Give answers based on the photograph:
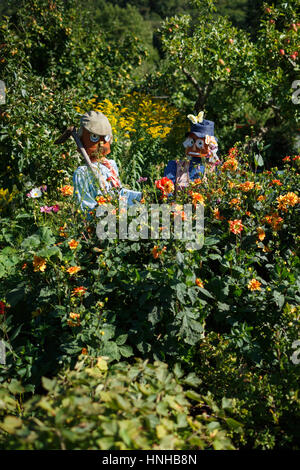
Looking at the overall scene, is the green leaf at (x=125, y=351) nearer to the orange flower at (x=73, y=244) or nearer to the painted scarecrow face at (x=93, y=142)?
the orange flower at (x=73, y=244)

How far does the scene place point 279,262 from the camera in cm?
223

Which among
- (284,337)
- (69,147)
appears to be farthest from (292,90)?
(284,337)

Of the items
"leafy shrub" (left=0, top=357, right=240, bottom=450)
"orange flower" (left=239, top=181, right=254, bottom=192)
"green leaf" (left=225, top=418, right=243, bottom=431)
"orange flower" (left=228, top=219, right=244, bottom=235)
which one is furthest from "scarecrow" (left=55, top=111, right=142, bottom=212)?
"green leaf" (left=225, top=418, right=243, bottom=431)

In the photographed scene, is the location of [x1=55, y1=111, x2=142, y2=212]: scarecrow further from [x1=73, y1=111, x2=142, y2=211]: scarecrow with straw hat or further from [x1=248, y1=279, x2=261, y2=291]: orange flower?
[x1=248, y1=279, x2=261, y2=291]: orange flower

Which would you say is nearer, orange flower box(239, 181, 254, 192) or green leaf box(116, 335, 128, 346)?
green leaf box(116, 335, 128, 346)

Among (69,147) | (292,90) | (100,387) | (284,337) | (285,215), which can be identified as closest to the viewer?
(100,387)

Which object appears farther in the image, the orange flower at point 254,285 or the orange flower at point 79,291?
the orange flower at point 254,285

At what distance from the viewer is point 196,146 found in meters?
4.05

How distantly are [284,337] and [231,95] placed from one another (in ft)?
20.2

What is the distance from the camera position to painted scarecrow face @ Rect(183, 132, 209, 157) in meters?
4.01

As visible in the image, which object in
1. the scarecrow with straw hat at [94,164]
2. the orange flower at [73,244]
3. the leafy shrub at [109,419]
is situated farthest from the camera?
the scarecrow with straw hat at [94,164]

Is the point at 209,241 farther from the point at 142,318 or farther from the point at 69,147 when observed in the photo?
the point at 69,147

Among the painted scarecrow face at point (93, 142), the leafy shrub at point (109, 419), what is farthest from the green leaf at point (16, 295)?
the painted scarecrow face at point (93, 142)

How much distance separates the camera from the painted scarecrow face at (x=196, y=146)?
13.1 ft
